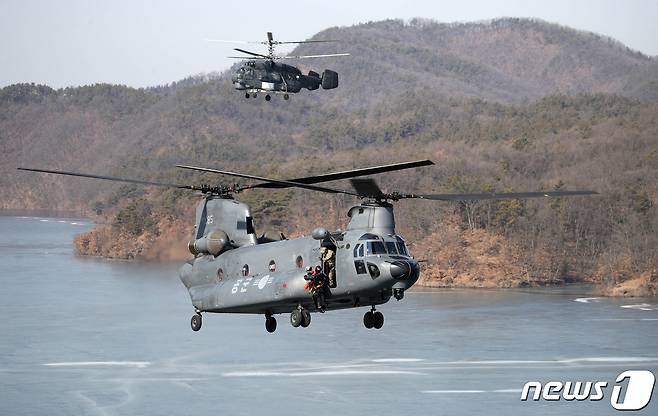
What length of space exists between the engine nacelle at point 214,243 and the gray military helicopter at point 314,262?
4cm

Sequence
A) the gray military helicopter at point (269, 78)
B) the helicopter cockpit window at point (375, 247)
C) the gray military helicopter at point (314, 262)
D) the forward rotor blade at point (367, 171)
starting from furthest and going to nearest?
the gray military helicopter at point (269, 78) → the helicopter cockpit window at point (375, 247) → the gray military helicopter at point (314, 262) → the forward rotor blade at point (367, 171)

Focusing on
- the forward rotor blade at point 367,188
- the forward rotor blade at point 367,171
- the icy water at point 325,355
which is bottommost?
the icy water at point 325,355

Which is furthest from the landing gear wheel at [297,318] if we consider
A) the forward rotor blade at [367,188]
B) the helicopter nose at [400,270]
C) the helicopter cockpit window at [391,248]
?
the forward rotor blade at [367,188]

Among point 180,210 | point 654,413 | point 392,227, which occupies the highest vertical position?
point 392,227

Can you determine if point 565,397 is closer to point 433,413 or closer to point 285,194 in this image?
point 433,413

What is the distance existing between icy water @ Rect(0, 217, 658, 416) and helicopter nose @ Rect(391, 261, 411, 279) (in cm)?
6880

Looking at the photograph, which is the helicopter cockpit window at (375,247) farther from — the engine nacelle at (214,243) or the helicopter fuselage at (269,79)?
the helicopter fuselage at (269,79)

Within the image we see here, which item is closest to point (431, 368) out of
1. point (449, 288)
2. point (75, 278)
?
point (449, 288)

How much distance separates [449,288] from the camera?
155250 mm

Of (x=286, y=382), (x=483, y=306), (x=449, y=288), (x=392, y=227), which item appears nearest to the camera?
(x=392, y=227)

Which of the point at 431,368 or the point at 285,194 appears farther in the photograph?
the point at 285,194

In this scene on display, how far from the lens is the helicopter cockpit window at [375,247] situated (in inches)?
1783

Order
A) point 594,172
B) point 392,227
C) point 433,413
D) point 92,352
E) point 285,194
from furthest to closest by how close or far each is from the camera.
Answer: point 594,172 → point 285,194 → point 92,352 → point 433,413 → point 392,227

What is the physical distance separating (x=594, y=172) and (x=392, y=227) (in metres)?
139
